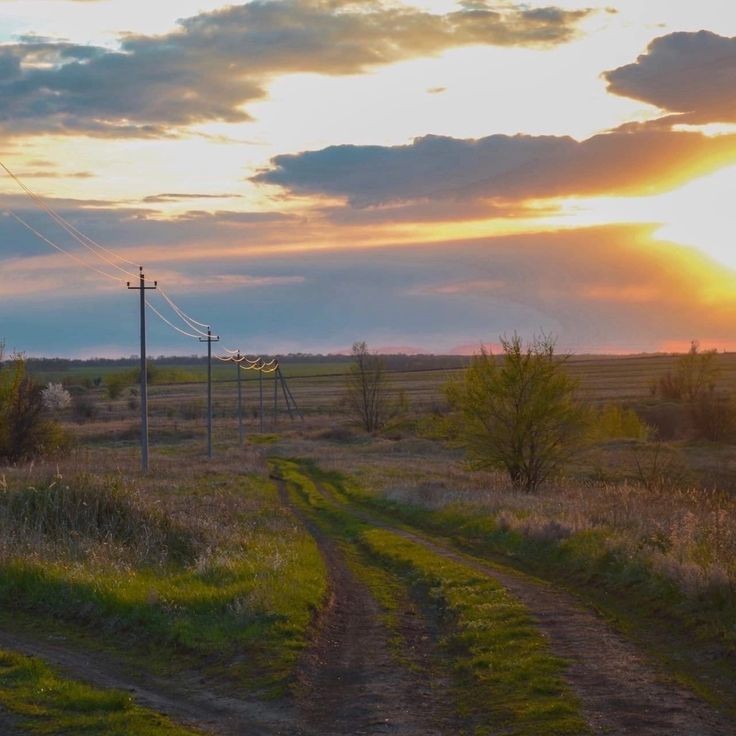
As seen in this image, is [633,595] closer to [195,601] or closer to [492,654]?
[492,654]

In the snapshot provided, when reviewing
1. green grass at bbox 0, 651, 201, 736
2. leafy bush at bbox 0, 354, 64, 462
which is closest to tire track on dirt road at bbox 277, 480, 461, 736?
green grass at bbox 0, 651, 201, 736

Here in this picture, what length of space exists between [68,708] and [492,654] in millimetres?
4472

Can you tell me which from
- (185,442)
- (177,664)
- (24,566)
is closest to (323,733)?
(177,664)

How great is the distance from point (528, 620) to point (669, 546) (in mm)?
4366

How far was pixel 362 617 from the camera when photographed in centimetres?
1302

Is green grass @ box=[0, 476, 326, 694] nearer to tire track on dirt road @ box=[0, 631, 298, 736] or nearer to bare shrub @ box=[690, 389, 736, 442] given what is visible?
tire track on dirt road @ box=[0, 631, 298, 736]

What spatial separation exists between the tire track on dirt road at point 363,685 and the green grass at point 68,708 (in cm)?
133

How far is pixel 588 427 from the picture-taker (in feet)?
121

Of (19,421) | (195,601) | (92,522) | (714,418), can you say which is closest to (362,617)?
(195,601)

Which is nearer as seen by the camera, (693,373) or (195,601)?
(195,601)

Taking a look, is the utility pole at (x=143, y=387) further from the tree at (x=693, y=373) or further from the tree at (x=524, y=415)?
the tree at (x=693, y=373)

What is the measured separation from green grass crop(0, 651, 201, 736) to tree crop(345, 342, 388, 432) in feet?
252

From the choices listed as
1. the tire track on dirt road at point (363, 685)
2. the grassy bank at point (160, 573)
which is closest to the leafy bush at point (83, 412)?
the grassy bank at point (160, 573)

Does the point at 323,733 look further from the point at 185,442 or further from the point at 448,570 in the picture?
the point at 185,442
